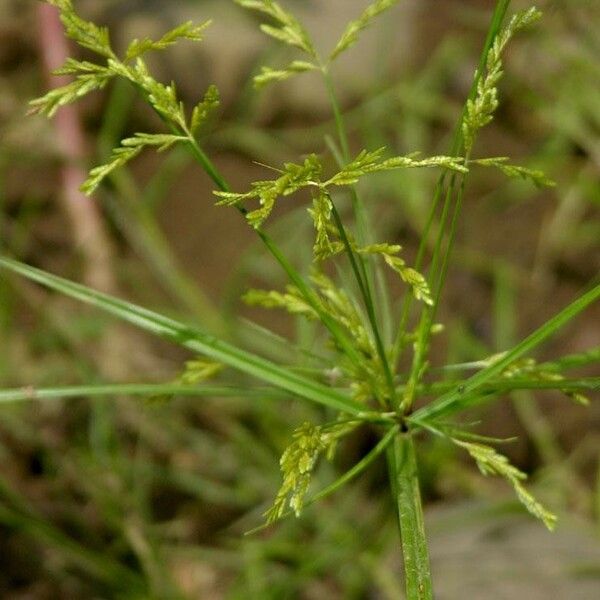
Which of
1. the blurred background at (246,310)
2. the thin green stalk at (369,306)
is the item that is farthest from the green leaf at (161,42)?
the blurred background at (246,310)

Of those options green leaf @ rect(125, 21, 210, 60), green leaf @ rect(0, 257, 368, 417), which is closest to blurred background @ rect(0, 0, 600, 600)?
green leaf @ rect(0, 257, 368, 417)

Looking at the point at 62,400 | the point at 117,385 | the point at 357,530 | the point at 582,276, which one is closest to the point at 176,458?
the point at 62,400

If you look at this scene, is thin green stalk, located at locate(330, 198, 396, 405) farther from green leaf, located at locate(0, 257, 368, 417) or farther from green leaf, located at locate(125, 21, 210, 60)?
green leaf, located at locate(125, 21, 210, 60)

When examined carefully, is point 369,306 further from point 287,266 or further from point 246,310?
point 246,310

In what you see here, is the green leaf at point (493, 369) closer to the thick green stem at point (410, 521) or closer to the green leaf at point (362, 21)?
the thick green stem at point (410, 521)

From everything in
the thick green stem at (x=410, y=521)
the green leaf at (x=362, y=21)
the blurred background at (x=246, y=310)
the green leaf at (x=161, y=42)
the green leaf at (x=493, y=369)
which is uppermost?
the green leaf at (x=161, y=42)

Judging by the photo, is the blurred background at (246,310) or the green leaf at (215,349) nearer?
the green leaf at (215,349)
